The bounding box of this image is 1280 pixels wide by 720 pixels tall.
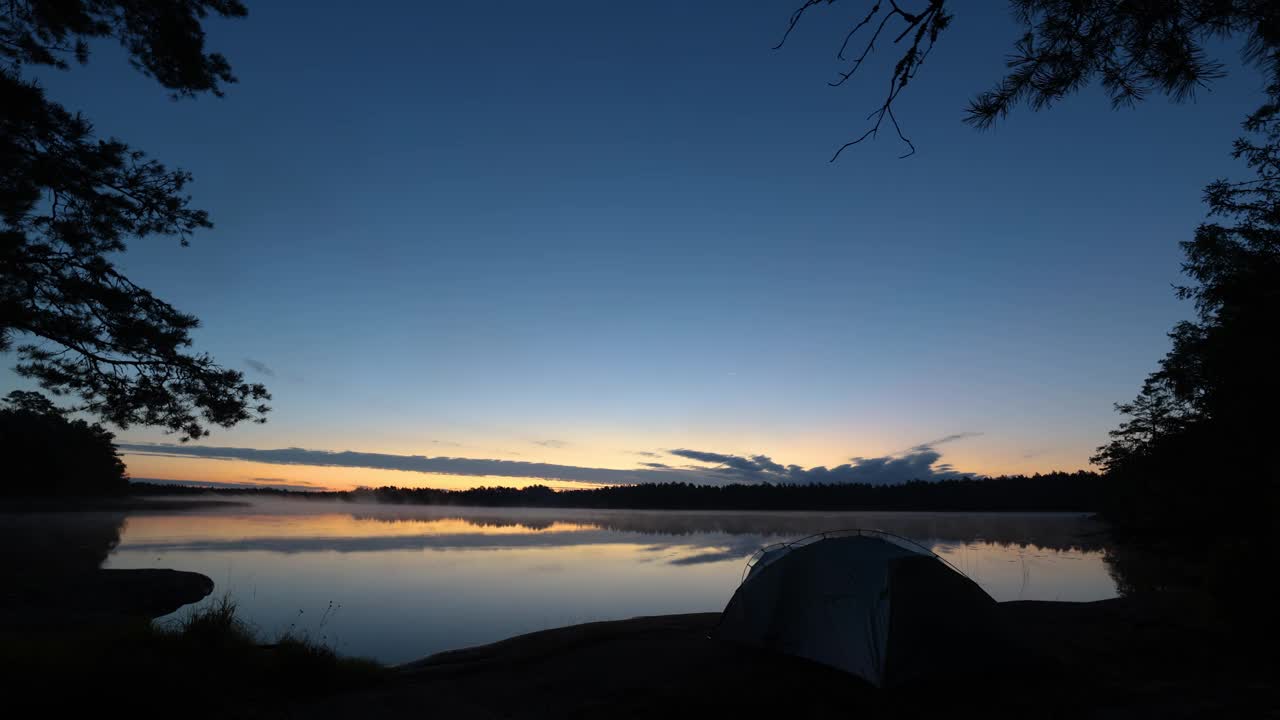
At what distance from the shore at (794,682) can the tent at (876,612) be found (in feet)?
0.93

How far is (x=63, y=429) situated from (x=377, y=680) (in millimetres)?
94764

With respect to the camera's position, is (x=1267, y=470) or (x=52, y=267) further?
(x=1267, y=470)

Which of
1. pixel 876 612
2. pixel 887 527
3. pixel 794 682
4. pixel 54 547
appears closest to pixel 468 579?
pixel 794 682

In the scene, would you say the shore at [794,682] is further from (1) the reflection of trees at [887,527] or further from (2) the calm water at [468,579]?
(1) the reflection of trees at [887,527]

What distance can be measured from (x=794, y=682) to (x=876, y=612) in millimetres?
1738

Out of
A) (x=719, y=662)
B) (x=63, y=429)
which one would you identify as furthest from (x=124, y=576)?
(x=63, y=429)

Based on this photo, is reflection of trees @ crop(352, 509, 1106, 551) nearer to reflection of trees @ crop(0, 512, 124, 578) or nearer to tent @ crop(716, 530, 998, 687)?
reflection of trees @ crop(0, 512, 124, 578)

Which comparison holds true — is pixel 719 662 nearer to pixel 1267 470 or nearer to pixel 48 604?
pixel 48 604

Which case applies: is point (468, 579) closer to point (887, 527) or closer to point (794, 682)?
point (794, 682)

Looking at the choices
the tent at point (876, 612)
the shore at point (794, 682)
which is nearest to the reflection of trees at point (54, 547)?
the shore at point (794, 682)

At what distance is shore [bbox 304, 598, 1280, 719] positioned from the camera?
885 cm

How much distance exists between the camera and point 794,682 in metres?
10.0

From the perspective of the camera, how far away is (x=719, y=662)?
11188 millimetres

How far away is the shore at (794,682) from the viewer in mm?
8852
